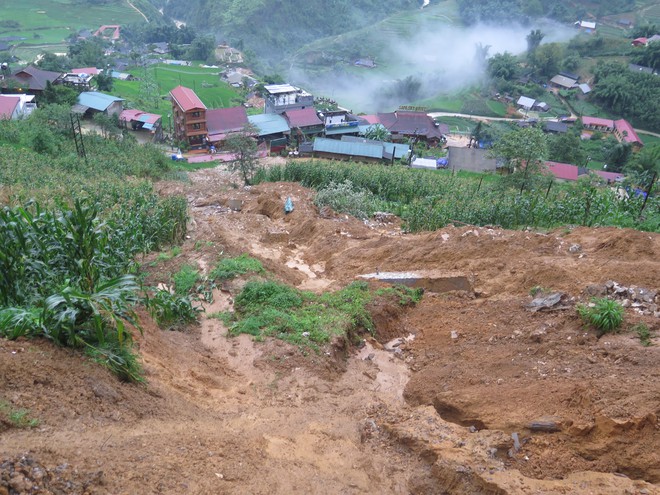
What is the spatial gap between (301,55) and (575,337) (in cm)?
7559

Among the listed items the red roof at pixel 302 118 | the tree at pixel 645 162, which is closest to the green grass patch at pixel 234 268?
the red roof at pixel 302 118

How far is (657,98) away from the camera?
162 ft

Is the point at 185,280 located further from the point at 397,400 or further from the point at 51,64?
the point at 51,64

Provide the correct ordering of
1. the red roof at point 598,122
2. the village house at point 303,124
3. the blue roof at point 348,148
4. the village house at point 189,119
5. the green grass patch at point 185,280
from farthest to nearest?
the red roof at point 598,122
the village house at point 303,124
the village house at point 189,119
the blue roof at point 348,148
the green grass patch at point 185,280

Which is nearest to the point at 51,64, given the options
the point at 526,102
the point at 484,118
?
the point at 484,118

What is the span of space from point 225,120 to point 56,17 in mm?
56898

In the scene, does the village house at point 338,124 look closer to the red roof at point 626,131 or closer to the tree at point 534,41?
the red roof at point 626,131

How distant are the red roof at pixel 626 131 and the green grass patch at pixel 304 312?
44547 millimetres

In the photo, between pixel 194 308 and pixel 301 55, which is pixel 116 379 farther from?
pixel 301 55

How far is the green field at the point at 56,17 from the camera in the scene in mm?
66875

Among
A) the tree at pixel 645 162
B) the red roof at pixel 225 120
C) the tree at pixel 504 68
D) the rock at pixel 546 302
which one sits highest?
the tree at pixel 504 68

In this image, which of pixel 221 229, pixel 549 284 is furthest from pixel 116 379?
pixel 221 229

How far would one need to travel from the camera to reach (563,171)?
35.2 metres

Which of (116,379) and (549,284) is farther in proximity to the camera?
(549,284)
